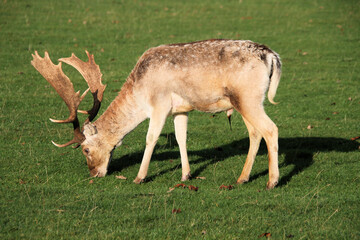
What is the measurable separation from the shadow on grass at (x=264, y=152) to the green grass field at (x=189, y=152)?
1.1 inches

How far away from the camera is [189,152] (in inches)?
455

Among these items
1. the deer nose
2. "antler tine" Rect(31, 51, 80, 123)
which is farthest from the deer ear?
the deer nose

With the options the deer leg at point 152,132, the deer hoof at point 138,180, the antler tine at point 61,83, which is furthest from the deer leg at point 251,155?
the antler tine at point 61,83

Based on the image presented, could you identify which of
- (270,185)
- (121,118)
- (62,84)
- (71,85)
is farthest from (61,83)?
(270,185)

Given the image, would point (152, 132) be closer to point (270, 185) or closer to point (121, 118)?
point (121, 118)

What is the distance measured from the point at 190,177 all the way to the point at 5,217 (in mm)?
3521

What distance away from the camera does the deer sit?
8812 mm

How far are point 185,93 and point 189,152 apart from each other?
2560mm

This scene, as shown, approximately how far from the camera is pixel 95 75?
10539 mm

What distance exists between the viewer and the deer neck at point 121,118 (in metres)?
9.58

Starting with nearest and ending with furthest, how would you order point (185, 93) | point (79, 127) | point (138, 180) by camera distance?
1. point (185, 93)
2. point (138, 180)
3. point (79, 127)

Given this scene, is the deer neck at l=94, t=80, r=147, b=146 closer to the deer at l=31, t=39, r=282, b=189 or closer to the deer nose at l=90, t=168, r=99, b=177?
the deer at l=31, t=39, r=282, b=189

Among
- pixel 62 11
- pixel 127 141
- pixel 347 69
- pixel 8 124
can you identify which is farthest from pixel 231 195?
pixel 62 11

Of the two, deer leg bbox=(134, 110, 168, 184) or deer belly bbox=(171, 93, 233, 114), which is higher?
deer belly bbox=(171, 93, 233, 114)
